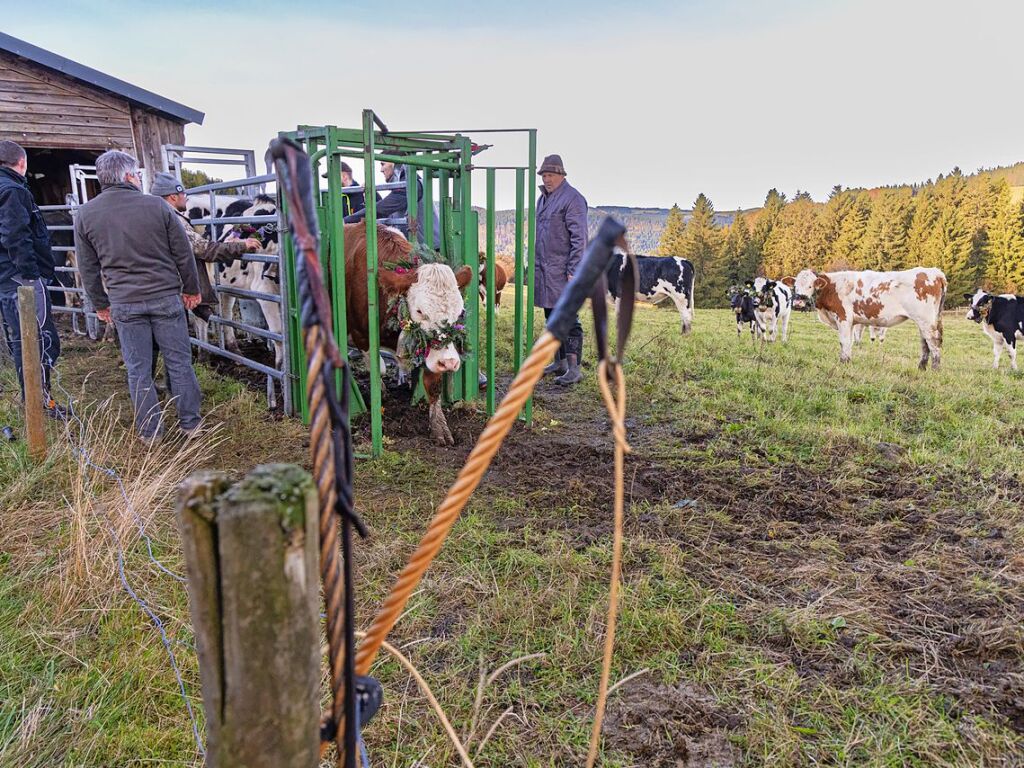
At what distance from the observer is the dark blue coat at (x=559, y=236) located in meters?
7.02

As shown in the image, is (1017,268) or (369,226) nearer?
(369,226)

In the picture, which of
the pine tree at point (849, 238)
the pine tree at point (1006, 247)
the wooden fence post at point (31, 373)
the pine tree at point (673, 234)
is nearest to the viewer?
the wooden fence post at point (31, 373)

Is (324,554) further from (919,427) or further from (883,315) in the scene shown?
(883,315)

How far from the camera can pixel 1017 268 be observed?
35906 millimetres

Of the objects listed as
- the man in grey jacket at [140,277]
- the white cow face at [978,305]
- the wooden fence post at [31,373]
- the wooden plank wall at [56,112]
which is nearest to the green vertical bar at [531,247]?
the man in grey jacket at [140,277]

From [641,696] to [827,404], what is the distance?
4749mm

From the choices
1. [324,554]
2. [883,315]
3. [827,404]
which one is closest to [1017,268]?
[883,315]

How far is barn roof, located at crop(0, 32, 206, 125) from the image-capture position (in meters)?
8.81

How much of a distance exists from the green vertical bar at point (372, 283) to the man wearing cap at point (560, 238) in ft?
9.06

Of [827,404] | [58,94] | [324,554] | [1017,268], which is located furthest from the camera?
[1017,268]

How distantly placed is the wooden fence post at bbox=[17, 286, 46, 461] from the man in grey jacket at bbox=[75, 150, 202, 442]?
24.2 inches

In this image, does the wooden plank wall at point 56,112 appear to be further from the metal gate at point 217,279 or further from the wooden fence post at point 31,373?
the wooden fence post at point 31,373

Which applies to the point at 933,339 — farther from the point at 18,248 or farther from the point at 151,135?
the point at 151,135

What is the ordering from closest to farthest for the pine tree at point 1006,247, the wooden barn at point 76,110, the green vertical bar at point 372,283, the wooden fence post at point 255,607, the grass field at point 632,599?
the wooden fence post at point 255,607 < the grass field at point 632,599 < the green vertical bar at point 372,283 < the wooden barn at point 76,110 < the pine tree at point 1006,247
